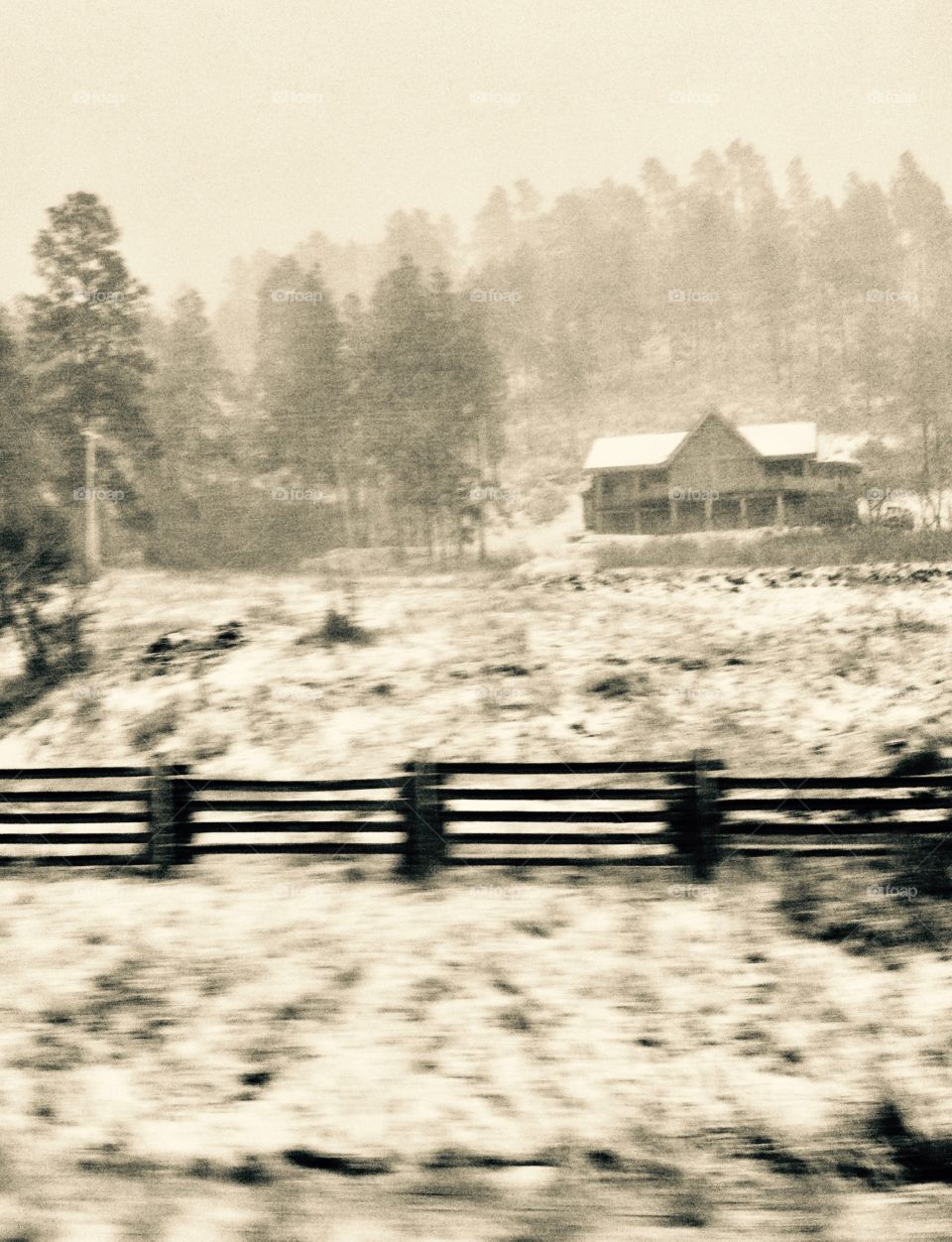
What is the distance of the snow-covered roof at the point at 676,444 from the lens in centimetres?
1240

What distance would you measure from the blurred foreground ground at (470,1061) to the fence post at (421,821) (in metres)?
0.25

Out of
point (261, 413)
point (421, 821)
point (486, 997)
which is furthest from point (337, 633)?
point (486, 997)

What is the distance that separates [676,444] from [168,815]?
314 inches

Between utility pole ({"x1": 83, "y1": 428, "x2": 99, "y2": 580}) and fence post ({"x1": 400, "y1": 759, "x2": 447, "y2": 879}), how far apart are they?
6.25m

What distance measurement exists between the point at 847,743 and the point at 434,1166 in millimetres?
7319

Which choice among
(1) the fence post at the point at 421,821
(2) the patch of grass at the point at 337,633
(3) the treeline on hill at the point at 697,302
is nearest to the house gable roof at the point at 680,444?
(3) the treeline on hill at the point at 697,302

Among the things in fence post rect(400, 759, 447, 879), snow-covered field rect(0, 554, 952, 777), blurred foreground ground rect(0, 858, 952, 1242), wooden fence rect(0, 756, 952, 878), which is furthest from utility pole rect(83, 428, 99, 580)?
fence post rect(400, 759, 447, 879)

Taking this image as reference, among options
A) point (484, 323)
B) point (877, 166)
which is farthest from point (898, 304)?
point (484, 323)

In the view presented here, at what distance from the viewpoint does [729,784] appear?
8.16 meters

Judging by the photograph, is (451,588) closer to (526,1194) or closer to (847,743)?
(847,743)

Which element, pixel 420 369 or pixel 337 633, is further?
pixel 420 369

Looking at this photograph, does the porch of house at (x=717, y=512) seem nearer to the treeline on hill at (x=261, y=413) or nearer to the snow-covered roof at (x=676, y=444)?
the snow-covered roof at (x=676, y=444)

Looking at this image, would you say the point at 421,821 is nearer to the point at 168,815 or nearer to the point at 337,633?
the point at 168,815

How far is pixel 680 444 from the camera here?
1238cm
